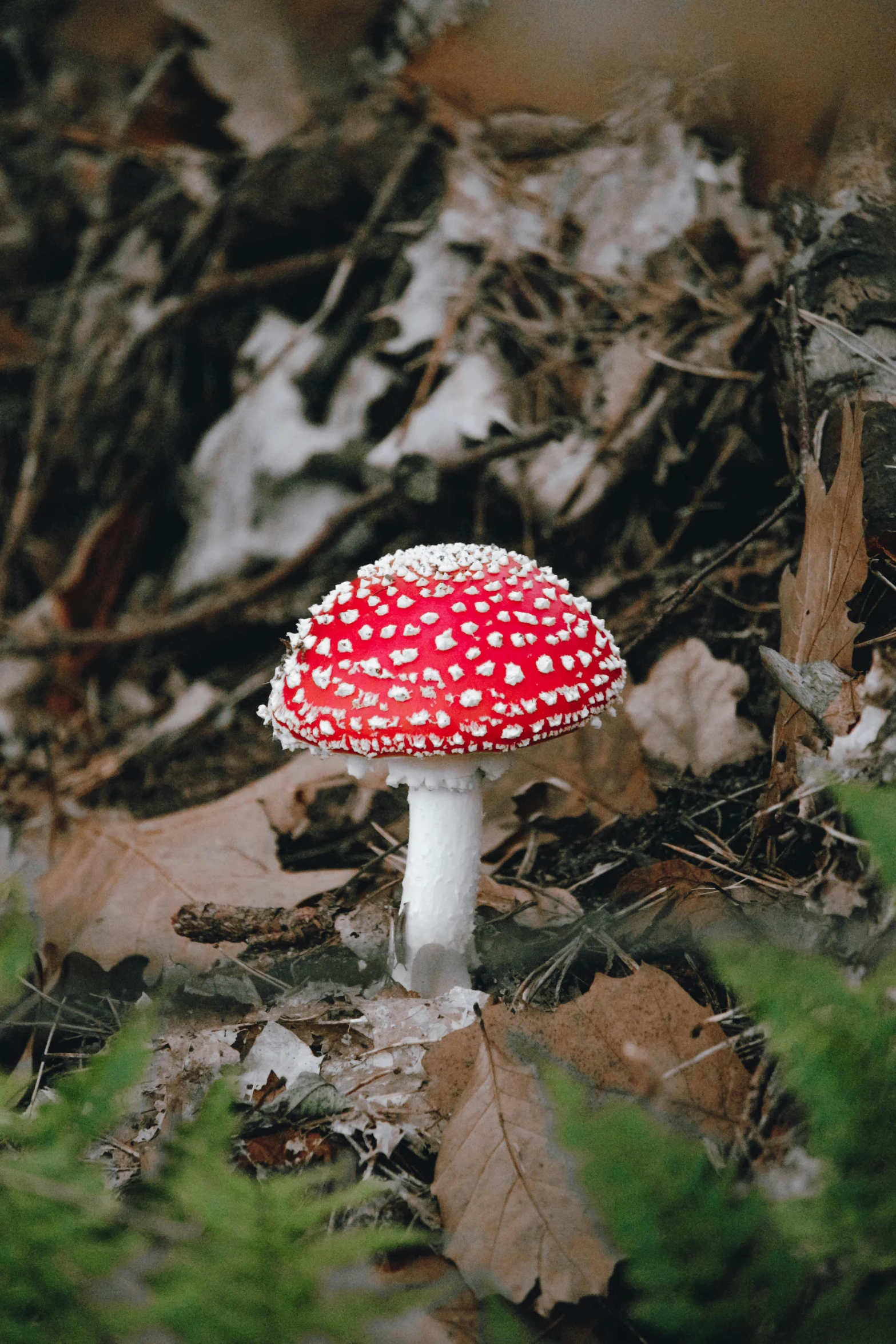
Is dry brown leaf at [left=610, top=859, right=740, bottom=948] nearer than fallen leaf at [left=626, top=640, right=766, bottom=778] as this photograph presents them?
Yes

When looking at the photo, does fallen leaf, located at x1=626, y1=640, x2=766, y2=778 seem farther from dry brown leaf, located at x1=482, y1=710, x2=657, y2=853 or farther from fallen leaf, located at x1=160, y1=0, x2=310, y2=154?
fallen leaf, located at x1=160, y1=0, x2=310, y2=154

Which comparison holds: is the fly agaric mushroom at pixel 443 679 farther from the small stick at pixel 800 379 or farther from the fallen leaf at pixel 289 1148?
the small stick at pixel 800 379

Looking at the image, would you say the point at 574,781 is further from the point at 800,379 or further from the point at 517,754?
the point at 800,379

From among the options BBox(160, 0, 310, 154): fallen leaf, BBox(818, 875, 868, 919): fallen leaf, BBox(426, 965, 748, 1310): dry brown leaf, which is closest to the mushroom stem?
BBox(426, 965, 748, 1310): dry brown leaf

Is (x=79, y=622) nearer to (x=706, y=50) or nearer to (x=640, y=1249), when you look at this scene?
(x=706, y=50)

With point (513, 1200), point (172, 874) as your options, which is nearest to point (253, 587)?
point (172, 874)

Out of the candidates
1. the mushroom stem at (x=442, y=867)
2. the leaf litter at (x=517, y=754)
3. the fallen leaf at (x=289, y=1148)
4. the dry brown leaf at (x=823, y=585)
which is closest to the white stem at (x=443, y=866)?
the mushroom stem at (x=442, y=867)
